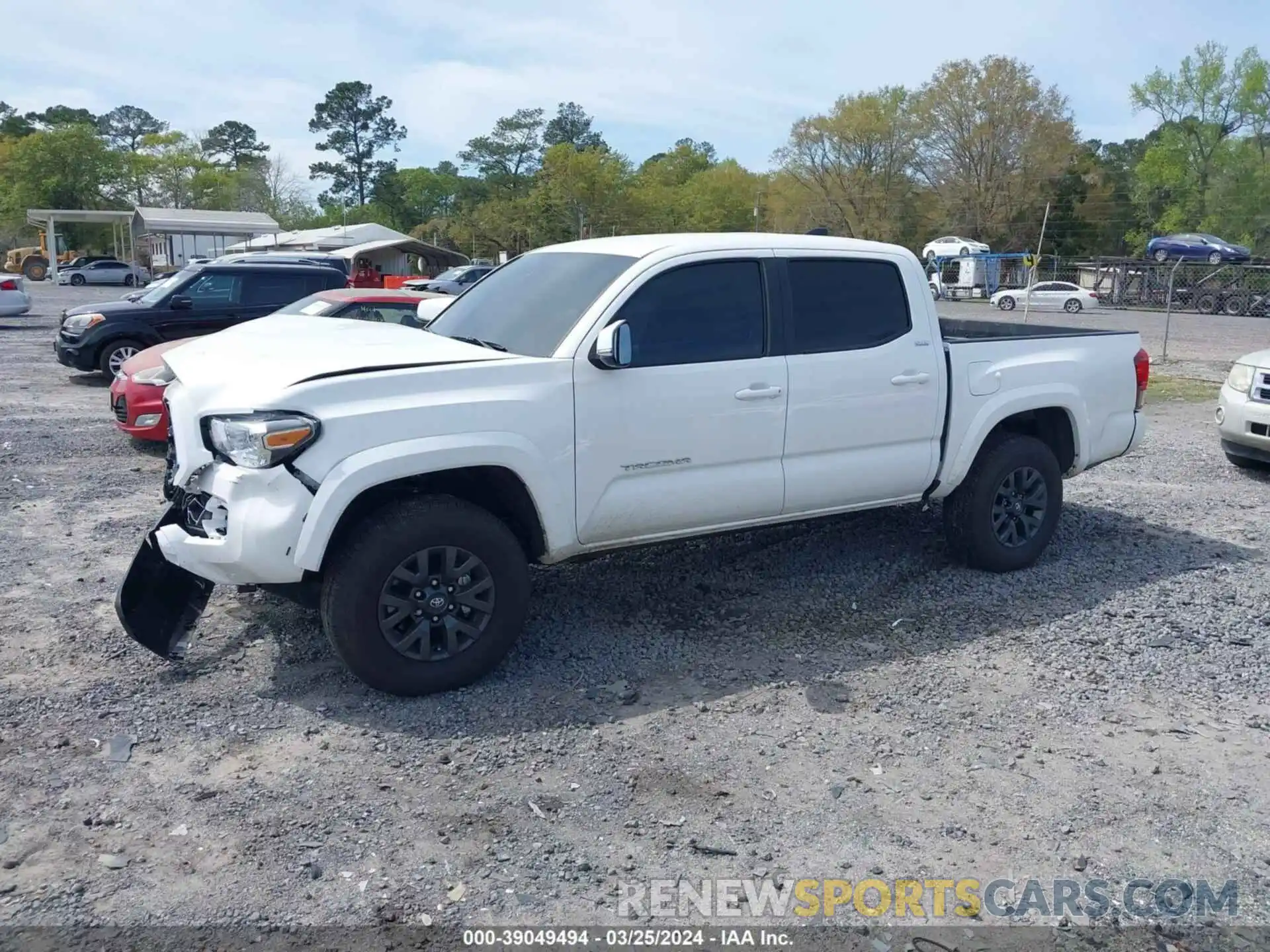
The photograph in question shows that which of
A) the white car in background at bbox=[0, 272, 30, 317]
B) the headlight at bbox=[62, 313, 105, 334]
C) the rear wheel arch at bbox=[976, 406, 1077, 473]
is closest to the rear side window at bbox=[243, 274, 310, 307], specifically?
the headlight at bbox=[62, 313, 105, 334]

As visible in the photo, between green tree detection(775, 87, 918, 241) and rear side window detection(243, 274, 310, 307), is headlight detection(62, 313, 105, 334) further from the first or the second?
green tree detection(775, 87, 918, 241)

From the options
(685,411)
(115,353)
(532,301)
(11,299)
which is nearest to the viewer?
(685,411)

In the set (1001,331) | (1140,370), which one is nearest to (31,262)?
(1001,331)

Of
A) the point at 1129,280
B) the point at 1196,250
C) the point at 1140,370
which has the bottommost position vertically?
the point at 1140,370

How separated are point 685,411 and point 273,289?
33.7 feet

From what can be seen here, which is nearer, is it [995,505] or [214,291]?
[995,505]

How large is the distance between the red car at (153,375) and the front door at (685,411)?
3.84 meters

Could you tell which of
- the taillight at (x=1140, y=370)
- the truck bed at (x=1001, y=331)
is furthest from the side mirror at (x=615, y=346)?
the taillight at (x=1140, y=370)

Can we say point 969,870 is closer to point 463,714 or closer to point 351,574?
point 463,714

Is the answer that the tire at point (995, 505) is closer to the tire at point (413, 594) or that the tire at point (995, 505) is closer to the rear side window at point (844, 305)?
the rear side window at point (844, 305)

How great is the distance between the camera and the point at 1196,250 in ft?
150

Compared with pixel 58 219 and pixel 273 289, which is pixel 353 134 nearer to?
pixel 58 219

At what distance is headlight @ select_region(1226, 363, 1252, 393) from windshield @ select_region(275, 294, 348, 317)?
8.20 meters

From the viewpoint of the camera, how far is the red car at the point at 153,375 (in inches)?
358
